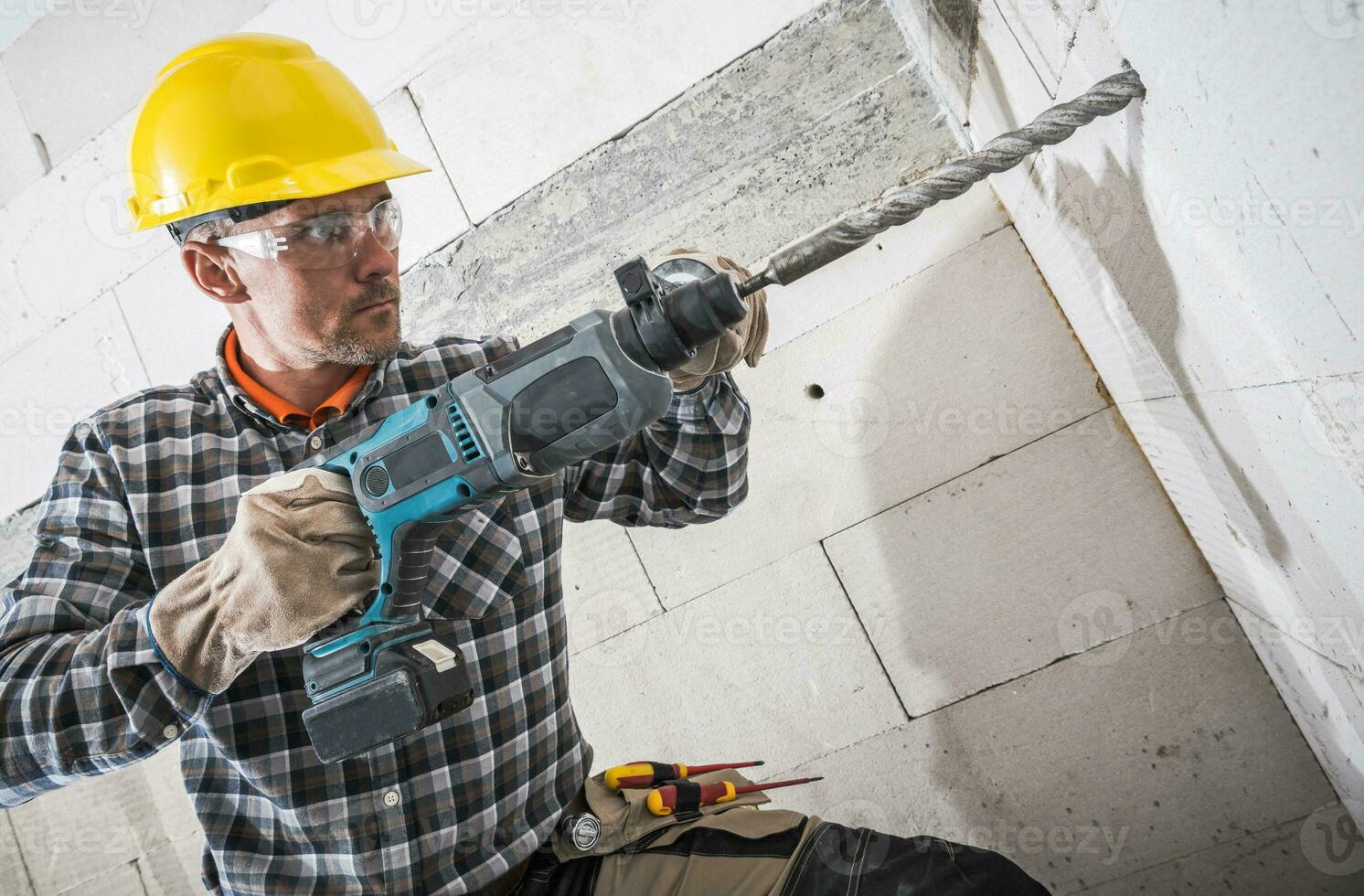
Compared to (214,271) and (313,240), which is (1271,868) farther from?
(214,271)

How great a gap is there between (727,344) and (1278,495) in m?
0.78

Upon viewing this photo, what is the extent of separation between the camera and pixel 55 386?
8.36 ft

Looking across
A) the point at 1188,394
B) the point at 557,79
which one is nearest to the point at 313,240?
the point at 557,79

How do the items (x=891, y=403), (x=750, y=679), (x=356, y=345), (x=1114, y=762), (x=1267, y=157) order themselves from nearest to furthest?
1. (x=1267, y=157)
2. (x=356, y=345)
3. (x=1114, y=762)
4. (x=891, y=403)
5. (x=750, y=679)

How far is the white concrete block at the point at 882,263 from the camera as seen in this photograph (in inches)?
66.2

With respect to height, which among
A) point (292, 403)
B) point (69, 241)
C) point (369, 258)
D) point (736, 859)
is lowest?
point (736, 859)

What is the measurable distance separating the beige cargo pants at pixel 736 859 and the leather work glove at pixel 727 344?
2.52ft

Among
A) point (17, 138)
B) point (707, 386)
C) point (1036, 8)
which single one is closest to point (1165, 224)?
point (1036, 8)

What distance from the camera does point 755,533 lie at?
1.86 m

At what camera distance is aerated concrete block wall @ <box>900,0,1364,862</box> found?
69 cm

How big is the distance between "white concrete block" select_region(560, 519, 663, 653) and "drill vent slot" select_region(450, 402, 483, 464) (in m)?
0.89

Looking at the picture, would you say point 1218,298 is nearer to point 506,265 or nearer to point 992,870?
point 992,870

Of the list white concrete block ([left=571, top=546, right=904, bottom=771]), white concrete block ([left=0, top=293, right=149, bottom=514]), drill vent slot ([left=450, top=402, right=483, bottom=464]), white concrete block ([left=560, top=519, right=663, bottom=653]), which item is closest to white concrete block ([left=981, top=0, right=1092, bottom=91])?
drill vent slot ([left=450, top=402, right=483, bottom=464])

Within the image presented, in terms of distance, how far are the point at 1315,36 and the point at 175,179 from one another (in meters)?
1.54
